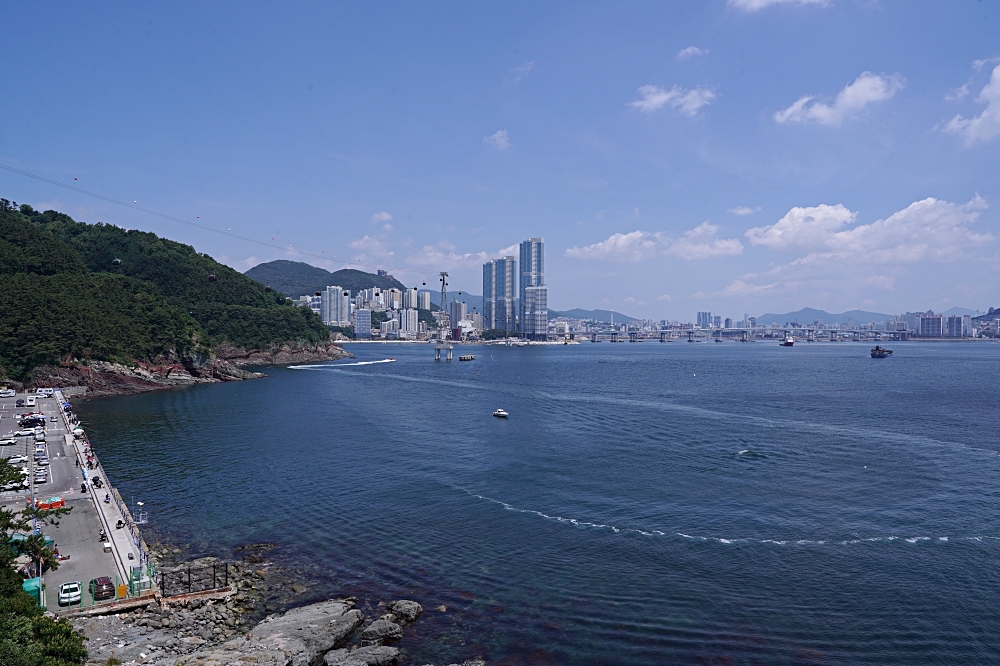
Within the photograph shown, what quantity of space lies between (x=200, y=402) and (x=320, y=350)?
59920 millimetres

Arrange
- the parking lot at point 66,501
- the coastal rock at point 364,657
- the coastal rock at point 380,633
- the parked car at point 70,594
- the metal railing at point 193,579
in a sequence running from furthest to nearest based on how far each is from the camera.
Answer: the parking lot at point 66,501 → the metal railing at point 193,579 → the parked car at point 70,594 → the coastal rock at point 380,633 → the coastal rock at point 364,657

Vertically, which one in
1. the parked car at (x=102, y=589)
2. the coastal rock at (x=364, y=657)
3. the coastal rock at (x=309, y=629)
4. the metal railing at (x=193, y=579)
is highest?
the parked car at (x=102, y=589)

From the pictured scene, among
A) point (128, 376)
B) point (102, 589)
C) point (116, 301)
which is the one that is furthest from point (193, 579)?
point (116, 301)

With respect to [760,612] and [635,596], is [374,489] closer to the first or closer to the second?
[635,596]

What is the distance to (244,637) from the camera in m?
14.1

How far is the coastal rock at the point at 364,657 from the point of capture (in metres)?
13.4

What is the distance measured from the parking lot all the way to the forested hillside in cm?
2392

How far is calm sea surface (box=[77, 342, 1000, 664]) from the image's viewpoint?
50.1ft

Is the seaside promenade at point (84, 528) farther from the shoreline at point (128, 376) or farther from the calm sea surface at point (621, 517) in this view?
the shoreline at point (128, 376)

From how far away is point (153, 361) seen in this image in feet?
224

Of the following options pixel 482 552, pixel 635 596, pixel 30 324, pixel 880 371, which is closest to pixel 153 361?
pixel 30 324

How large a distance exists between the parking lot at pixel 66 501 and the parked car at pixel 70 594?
17cm

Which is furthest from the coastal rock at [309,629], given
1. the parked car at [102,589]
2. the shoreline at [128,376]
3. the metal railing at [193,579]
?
the shoreline at [128,376]

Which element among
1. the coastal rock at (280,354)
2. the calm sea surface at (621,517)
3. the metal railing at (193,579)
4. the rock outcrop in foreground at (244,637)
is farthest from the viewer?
the coastal rock at (280,354)
